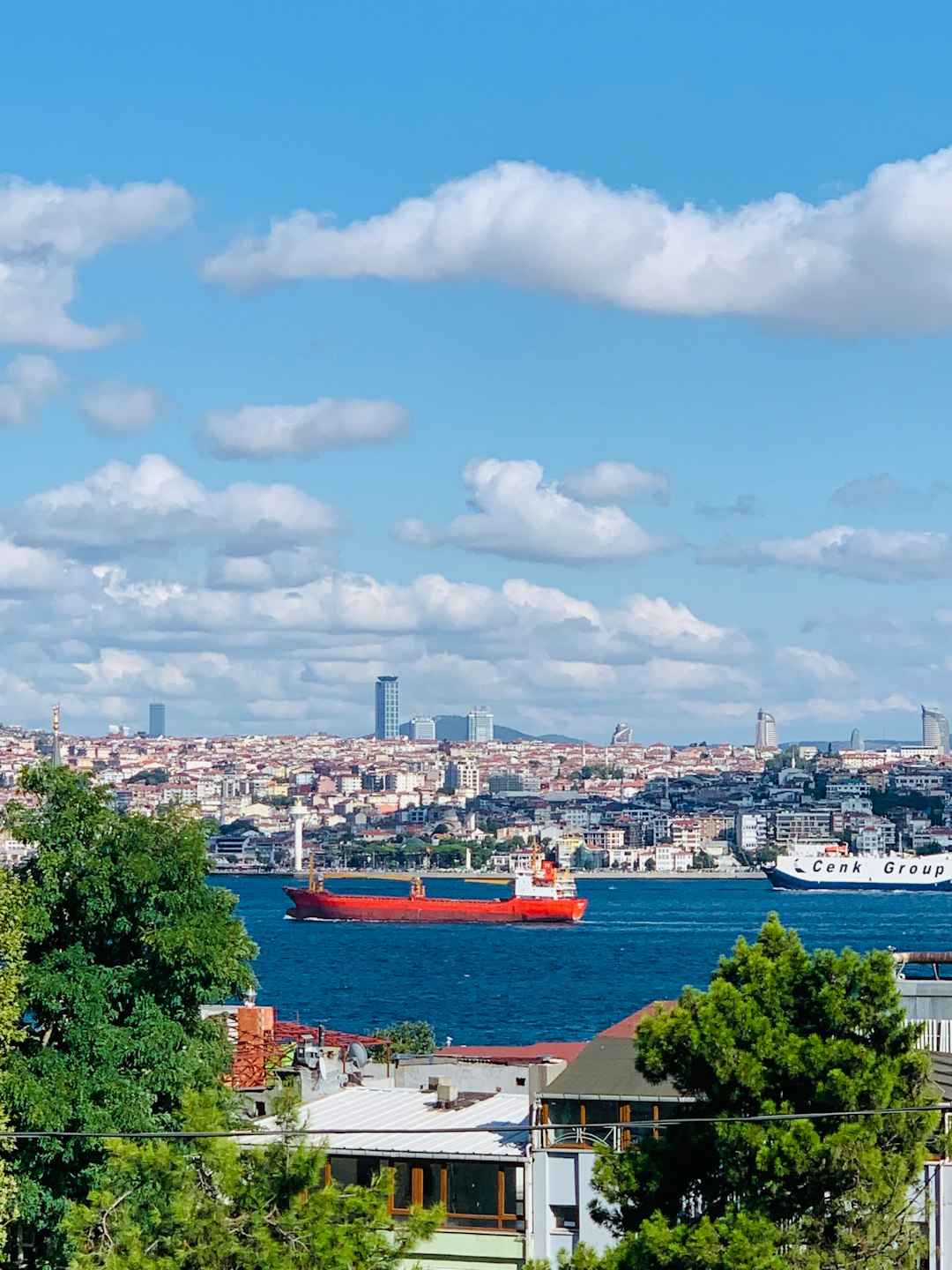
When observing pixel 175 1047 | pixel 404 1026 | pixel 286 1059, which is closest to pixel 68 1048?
pixel 175 1047

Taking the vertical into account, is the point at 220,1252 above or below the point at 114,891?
below

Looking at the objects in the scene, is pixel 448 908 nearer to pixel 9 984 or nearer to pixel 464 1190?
pixel 464 1190

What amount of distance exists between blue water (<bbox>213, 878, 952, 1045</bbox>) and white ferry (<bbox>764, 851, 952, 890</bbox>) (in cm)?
142

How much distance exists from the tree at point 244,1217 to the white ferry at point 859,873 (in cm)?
14056

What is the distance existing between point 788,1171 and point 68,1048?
7.67 metres

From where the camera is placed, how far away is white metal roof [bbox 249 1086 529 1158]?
16750mm

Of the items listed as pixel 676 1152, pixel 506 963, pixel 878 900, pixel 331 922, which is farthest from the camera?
pixel 878 900

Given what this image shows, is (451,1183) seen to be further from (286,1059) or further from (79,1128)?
(286,1059)

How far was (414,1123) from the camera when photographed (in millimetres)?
17922

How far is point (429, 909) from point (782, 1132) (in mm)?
108513

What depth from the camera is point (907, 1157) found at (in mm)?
11852

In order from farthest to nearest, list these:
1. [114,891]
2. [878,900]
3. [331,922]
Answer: [878,900], [331,922], [114,891]

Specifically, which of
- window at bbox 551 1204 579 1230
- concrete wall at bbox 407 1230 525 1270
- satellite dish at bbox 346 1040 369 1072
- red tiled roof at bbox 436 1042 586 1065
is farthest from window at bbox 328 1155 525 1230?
satellite dish at bbox 346 1040 369 1072

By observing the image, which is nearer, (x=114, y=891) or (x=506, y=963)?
(x=114, y=891)
